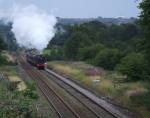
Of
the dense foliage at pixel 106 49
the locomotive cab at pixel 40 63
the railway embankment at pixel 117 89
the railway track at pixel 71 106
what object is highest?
the dense foliage at pixel 106 49

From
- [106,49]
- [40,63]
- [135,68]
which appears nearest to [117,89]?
[135,68]

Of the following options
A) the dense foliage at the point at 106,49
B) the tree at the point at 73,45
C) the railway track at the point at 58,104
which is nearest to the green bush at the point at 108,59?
the dense foliage at the point at 106,49

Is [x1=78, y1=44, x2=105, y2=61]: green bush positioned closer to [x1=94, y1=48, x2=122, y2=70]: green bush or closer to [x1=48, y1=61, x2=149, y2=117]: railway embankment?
[x1=94, y1=48, x2=122, y2=70]: green bush

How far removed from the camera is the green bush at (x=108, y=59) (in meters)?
71.7

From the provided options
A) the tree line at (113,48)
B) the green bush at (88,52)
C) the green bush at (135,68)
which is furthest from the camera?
the green bush at (88,52)

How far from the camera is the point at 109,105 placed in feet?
113

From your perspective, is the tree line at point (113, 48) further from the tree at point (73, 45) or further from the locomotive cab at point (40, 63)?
the locomotive cab at point (40, 63)

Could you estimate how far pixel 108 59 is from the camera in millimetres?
73125

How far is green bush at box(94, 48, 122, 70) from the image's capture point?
7169cm

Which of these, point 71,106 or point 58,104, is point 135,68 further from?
point 71,106

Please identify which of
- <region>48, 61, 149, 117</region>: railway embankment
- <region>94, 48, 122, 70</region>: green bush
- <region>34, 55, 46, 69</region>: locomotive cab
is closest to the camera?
Result: <region>48, 61, 149, 117</region>: railway embankment

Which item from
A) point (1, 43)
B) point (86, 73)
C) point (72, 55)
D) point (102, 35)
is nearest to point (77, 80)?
point (86, 73)

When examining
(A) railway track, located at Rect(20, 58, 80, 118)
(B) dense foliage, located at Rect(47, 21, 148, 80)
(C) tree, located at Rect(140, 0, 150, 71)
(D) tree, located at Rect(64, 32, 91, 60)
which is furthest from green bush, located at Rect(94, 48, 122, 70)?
(C) tree, located at Rect(140, 0, 150, 71)

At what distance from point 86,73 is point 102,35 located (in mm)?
78133
